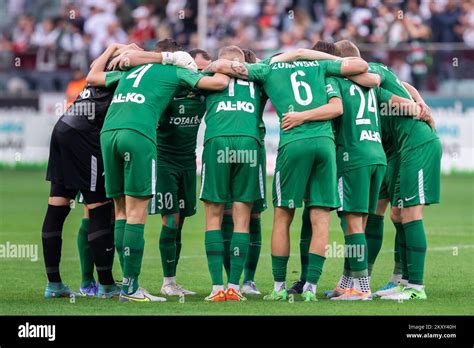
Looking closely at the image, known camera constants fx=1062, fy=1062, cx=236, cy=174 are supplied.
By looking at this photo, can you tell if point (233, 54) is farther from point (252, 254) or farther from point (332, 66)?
point (252, 254)

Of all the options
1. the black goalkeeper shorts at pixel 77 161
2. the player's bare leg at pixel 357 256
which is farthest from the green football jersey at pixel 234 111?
the player's bare leg at pixel 357 256

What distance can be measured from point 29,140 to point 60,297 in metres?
17.0

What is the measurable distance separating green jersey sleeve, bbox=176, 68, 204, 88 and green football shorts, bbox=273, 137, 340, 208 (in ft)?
3.32

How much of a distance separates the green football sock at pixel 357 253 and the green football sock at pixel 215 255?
3.87 feet

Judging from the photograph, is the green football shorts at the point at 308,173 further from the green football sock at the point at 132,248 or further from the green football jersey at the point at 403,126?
the green football sock at the point at 132,248

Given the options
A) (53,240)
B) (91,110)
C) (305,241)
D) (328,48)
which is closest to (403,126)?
(328,48)

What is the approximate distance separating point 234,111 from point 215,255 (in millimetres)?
1332

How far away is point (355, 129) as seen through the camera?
987 cm

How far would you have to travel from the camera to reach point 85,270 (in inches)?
406

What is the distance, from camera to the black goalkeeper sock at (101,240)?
9.87 meters

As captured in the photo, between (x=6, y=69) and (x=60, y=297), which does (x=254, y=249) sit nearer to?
(x=60, y=297)

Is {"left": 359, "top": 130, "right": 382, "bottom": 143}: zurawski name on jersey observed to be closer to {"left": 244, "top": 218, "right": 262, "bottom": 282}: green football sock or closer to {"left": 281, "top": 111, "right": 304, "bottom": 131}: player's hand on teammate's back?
{"left": 281, "top": 111, "right": 304, "bottom": 131}: player's hand on teammate's back

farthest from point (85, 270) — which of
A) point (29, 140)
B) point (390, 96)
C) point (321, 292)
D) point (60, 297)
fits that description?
point (29, 140)

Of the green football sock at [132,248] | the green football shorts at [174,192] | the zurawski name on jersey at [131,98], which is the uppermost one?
the zurawski name on jersey at [131,98]
